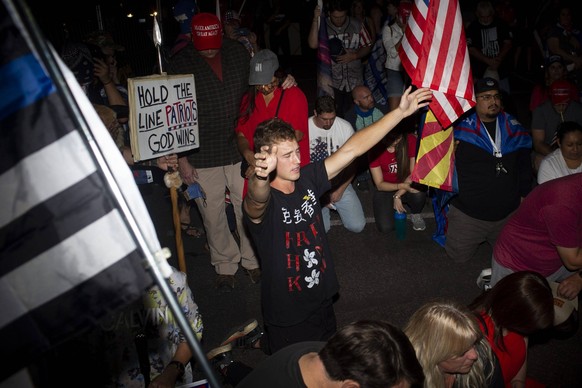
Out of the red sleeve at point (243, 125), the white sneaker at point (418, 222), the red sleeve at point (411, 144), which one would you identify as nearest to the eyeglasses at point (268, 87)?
the red sleeve at point (243, 125)

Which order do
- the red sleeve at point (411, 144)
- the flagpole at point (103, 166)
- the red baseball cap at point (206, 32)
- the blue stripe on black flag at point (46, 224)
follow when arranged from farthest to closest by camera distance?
the red sleeve at point (411, 144), the red baseball cap at point (206, 32), the blue stripe on black flag at point (46, 224), the flagpole at point (103, 166)

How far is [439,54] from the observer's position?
4488 mm

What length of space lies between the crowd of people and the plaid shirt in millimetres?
16

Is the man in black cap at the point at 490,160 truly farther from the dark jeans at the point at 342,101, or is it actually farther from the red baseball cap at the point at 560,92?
the dark jeans at the point at 342,101

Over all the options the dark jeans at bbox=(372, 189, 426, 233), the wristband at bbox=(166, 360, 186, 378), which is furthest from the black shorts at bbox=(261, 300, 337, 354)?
the dark jeans at bbox=(372, 189, 426, 233)

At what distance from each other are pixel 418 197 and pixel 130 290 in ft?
19.5

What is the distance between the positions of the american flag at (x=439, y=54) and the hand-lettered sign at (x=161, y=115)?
2.14m

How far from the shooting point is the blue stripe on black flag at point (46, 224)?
70.0 inches

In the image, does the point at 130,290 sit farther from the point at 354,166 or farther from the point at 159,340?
the point at 354,166

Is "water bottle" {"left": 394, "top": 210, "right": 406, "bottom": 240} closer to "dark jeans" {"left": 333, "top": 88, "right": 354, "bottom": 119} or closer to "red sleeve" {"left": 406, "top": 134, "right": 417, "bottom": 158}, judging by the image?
"red sleeve" {"left": 406, "top": 134, "right": 417, "bottom": 158}

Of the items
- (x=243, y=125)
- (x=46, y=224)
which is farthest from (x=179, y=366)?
(x=243, y=125)

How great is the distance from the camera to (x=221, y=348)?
4586 mm

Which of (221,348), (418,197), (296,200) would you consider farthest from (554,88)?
(221,348)

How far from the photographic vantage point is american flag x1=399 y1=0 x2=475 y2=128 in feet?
14.6
